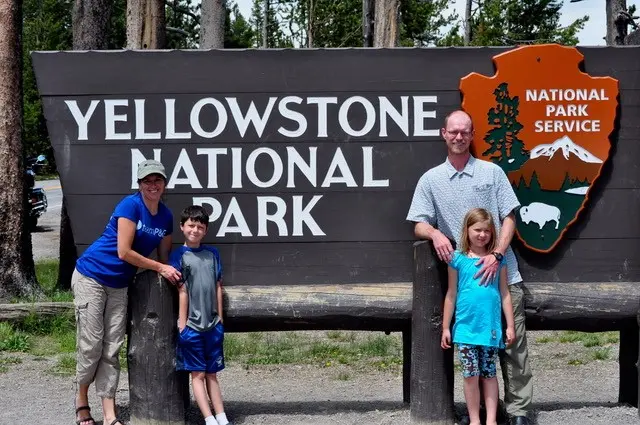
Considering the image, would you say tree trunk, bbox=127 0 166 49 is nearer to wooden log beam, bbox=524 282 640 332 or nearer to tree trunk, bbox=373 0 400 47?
wooden log beam, bbox=524 282 640 332

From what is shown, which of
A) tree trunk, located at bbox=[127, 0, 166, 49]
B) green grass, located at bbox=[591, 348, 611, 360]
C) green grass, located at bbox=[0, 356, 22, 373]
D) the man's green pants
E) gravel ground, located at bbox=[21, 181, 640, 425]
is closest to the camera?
the man's green pants

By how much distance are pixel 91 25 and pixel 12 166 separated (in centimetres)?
277

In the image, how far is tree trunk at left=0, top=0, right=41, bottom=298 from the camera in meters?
9.70

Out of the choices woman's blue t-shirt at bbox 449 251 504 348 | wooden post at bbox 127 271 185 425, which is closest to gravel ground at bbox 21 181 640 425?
wooden post at bbox 127 271 185 425

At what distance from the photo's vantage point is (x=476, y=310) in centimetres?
514

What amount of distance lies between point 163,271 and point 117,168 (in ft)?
2.41

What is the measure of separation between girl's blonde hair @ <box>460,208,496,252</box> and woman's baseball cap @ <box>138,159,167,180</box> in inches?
67.7

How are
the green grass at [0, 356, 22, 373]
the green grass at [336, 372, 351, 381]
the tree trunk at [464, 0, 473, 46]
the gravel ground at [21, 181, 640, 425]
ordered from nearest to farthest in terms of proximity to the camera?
the gravel ground at [21, 181, 640, 425] < the green grass at [336, 372, 351, 381] < the green grass at [0, 356, 22, 373] < the tree trunk at [464, 0, 473, 46]

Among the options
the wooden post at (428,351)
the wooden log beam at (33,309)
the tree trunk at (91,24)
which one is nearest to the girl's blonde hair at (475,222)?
the wooden post at (428,351)

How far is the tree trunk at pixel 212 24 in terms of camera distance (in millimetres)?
11367

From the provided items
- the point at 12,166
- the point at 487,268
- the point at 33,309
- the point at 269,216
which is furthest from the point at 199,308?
the point at 12,166

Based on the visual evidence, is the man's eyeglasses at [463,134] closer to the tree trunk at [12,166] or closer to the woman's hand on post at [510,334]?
the woman's hand on post at [510,334]

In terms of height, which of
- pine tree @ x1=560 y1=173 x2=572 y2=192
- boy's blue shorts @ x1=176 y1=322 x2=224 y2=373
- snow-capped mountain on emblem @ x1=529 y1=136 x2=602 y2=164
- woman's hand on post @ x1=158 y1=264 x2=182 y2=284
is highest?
snow-capped mountain on emblem @ x1=529 y1=136 x2=602 y2=164

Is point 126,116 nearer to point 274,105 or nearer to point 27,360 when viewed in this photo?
point 274,105
